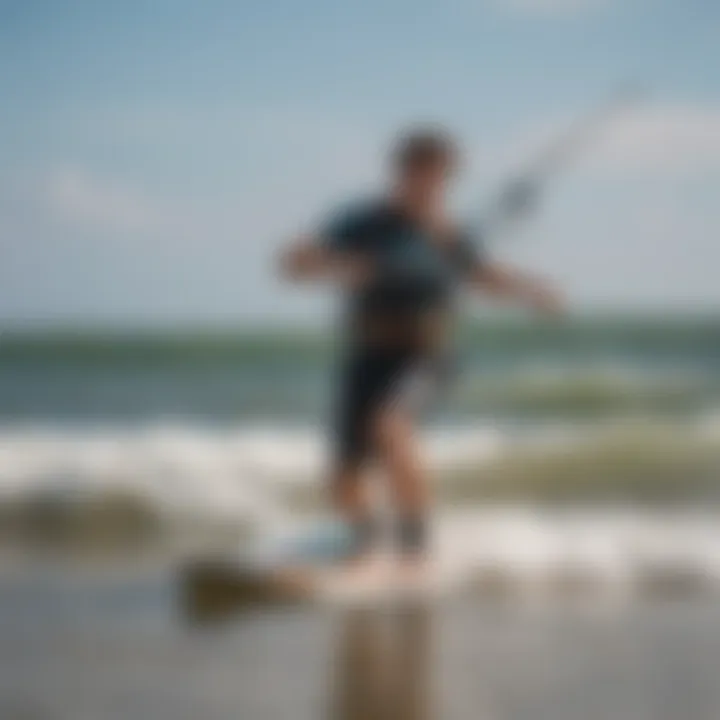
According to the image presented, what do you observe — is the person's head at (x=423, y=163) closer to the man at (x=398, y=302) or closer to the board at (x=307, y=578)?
the man at (x=398, y=302)

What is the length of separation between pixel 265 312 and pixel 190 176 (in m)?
0.22

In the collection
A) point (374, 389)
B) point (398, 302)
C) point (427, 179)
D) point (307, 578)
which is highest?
point (427, 179)

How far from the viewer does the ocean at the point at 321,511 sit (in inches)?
63.8

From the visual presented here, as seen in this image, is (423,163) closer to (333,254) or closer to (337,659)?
(333,254)

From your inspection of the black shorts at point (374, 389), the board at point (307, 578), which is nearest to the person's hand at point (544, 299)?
the black shorts at point (374, 389)

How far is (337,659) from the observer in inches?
64.8

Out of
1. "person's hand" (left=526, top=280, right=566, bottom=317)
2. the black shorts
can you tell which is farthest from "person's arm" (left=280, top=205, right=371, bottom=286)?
"person's hand" (left=526, top=280, right=566, bottom=317)

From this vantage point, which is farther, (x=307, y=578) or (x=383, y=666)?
(x=307, y=578)

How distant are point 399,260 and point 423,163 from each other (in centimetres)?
13

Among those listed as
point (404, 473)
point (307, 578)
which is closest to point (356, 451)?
point (404, 473)

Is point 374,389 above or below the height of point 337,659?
above

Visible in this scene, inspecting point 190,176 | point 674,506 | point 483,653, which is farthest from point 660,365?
point 190,176

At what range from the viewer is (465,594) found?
A: 1.74m

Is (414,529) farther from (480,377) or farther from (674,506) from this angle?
(674,506)
